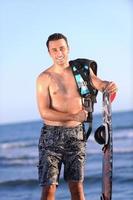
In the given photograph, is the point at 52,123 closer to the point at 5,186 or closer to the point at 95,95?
the point at 95,95

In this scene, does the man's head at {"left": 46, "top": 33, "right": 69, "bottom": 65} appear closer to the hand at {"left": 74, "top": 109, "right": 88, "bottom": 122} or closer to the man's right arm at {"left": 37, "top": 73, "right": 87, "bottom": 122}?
the man's right arm at {"left": 37, "top": 73, "right": 87, "bottom": 122}

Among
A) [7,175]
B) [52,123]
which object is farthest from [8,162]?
[52,123]

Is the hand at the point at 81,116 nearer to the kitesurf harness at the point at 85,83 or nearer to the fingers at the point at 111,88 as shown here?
the kitesurf harness at the point at 85,83

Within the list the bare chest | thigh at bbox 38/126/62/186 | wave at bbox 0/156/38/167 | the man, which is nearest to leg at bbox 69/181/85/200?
the man

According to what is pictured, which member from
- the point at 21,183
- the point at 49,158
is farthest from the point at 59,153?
the point at 21,183

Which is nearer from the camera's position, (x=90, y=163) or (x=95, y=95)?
(x=95, y=95)

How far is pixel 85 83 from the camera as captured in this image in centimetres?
282

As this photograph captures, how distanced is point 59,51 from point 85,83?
0.71 feet

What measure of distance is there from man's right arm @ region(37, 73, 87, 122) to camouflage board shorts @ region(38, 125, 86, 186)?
0.08 metres

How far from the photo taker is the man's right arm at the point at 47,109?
2758 mm

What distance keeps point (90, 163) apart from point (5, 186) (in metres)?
2.05

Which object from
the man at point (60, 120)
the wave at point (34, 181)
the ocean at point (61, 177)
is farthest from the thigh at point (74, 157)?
the wave at point (34, 181)

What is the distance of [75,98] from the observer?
284cm

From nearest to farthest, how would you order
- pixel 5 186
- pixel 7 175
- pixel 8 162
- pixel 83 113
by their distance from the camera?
1. pixel 83 113
2. pixel 5 186
3. pixel 7 175
4. pixel 8 162
